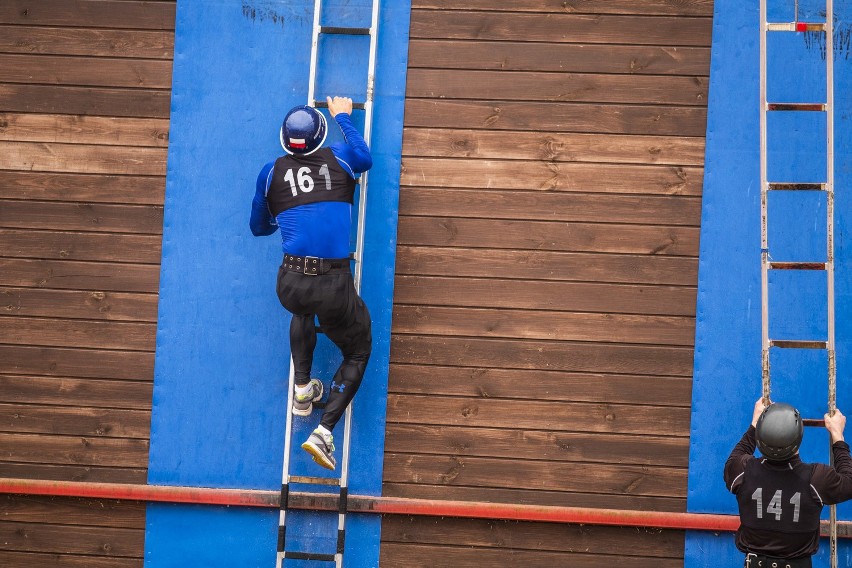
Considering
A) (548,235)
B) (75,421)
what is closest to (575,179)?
(548,235)

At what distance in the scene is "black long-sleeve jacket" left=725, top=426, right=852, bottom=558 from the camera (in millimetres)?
4371

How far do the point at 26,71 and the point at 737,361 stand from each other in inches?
196

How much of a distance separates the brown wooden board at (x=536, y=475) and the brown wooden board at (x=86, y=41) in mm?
3052

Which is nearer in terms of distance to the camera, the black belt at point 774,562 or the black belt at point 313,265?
the black belt at point 774,562

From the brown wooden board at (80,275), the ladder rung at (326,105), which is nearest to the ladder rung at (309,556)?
the brown wooden board at (80,275)

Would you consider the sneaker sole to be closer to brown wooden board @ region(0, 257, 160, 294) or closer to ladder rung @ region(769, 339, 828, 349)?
brown wooden board @ region(0, 257, 160, 294)

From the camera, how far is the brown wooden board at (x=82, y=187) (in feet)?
19.1

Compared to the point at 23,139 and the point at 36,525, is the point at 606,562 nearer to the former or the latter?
the point at 36,525

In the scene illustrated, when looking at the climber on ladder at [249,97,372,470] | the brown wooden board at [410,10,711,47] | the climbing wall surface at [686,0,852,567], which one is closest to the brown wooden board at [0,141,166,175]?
the climber on ladder at [249,97,372,470]

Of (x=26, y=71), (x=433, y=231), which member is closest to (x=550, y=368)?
(x=433, y=231)

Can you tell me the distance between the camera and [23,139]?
5.88 meters

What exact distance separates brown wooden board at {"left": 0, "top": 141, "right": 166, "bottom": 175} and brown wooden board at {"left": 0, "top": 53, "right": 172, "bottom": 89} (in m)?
0.42

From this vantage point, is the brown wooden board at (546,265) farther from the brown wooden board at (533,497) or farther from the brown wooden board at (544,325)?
the brown wooden board at (533,497)

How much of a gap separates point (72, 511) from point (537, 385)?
10.3ft
